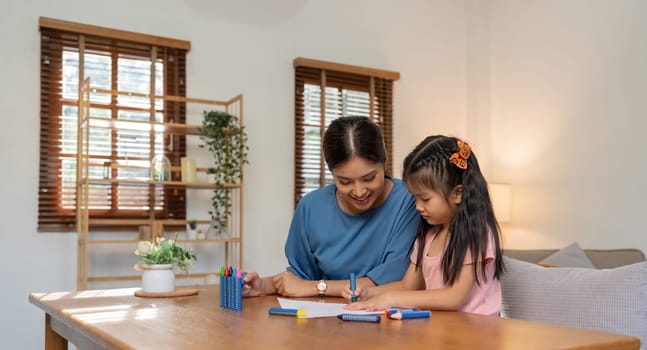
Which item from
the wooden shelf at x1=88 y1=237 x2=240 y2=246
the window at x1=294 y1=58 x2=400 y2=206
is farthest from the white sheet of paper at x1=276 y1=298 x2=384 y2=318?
the window at x1=294 y1=58 x2=400 y2=206

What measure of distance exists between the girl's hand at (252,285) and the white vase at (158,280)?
0.24 meters

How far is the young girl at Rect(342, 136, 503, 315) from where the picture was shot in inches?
61.0

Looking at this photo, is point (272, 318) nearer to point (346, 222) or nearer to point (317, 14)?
point (346, 222)

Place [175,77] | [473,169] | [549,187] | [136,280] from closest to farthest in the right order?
[473,169] < [136,280] < [175,77] < [549,187]

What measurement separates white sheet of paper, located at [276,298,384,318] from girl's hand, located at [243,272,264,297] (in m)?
0.13

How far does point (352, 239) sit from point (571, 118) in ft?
10.5

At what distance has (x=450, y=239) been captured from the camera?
1619 mm

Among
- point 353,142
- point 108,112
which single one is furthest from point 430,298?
point 108,112

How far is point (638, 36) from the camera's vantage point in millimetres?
4137

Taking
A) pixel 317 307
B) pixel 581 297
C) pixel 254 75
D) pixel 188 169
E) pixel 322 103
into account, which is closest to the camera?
pixel 317 307

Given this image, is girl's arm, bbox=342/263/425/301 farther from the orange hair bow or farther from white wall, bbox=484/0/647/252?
white wall, bbox=484/0/647/252

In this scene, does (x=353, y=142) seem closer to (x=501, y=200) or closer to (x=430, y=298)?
(x=430, y=298)

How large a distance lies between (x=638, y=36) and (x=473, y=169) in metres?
3.03

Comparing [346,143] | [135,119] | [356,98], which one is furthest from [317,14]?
[346,143]
